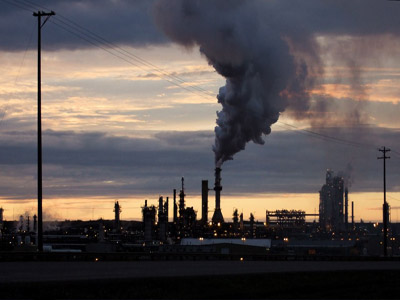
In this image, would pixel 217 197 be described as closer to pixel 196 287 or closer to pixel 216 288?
pixel 216 288

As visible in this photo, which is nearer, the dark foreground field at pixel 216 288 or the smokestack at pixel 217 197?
the dark foreground field at pixel 216 288

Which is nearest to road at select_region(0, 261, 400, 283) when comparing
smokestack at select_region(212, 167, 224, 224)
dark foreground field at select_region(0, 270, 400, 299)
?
dark foreground field at select_region(0, 270, 400, 299)

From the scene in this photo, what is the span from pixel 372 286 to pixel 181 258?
26.6m

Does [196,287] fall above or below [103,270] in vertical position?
above

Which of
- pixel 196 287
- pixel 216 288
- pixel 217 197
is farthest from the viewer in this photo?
pixel 217 197

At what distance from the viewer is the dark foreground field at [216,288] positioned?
81.4 feet

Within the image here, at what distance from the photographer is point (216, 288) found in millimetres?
28125

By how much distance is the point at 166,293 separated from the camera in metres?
26.1

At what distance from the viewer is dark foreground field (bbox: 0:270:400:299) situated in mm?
24797

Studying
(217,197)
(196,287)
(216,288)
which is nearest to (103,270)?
(196,287)

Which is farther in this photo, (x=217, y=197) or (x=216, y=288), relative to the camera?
(x=217, y=197)

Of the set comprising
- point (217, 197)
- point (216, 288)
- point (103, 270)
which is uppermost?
point (217, 197)

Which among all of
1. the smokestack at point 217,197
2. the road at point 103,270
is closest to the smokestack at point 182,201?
the smokestack at point 217,197

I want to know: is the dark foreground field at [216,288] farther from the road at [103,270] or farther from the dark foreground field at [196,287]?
Result: the road at [103,270]
